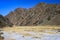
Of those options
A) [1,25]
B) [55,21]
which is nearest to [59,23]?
[55,21]

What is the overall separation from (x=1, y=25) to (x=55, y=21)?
56.4 metres

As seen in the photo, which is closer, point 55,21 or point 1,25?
point 55,21

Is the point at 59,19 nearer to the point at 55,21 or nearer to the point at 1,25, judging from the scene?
the point at 55,21

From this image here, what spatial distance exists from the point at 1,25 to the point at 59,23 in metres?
61.5

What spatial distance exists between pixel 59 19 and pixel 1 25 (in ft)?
195

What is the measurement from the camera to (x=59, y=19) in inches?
6083

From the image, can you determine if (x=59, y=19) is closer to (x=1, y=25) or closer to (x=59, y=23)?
(x=59, y=23)

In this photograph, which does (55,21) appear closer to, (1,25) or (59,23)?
(59,23)

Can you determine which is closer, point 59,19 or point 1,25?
point 59,19

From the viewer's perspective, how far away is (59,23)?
14638cm

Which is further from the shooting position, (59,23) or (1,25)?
(1,25)

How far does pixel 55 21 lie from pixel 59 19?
431 centimetres

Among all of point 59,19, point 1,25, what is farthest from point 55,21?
point 1,25
